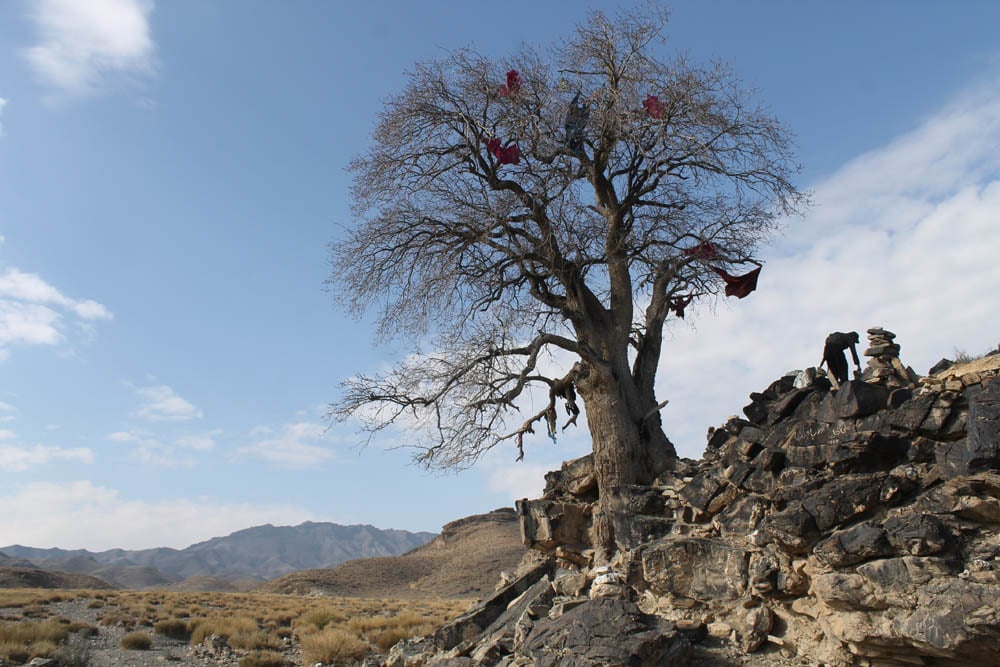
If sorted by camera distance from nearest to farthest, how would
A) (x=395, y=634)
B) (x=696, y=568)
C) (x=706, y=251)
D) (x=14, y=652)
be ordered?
1. (x=696, y=568)
2. (x=706, y=251)
3. (x=14, y=652)
4. (x=395, y=634)

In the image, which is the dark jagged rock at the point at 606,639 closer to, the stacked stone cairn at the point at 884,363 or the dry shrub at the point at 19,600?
the stacked stone cairn at the point at 884,363

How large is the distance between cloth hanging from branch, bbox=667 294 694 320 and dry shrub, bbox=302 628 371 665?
1096 centimetres

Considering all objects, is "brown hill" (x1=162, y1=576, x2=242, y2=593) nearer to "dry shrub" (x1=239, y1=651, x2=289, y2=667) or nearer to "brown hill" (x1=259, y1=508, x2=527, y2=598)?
"brown hill" (x1=259, y1=508, x2=527, y2=598)

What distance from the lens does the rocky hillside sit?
5.70 metres

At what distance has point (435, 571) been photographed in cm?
5316

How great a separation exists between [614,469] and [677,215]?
4.25 metres

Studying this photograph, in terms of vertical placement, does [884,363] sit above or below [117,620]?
above

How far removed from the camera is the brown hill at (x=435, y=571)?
154ft

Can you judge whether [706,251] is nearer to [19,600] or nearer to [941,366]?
[941,366]

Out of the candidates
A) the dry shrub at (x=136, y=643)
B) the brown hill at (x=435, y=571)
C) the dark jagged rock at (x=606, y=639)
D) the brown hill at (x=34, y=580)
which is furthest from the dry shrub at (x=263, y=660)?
the brown hill at (x=34, y=580)

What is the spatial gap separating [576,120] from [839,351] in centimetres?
519

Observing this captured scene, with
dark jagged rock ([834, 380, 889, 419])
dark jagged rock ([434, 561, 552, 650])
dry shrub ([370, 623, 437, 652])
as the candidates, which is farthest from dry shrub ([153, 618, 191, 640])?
dark jagged rock ([834, 380, 889, 419])

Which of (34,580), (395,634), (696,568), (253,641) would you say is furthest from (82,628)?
(34,580)

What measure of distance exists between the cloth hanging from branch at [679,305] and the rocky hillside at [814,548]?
2362 mm
